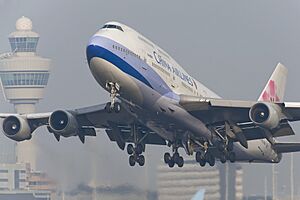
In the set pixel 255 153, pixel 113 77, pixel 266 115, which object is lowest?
pixel 255 153

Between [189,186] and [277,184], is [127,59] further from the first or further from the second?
[277,184]

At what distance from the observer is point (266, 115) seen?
61.0 metres

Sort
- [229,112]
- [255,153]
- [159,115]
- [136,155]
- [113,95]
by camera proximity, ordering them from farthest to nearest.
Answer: [255,153] → [136,155] → [229,112] → [159,115] → [113,95]

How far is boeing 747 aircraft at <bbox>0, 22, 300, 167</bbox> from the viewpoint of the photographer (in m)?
59.2

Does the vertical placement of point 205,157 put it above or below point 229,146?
below

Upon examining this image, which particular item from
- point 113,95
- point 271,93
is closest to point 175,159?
point 113,95

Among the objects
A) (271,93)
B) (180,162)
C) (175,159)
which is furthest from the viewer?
(271,93)

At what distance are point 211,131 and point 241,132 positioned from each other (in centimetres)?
151

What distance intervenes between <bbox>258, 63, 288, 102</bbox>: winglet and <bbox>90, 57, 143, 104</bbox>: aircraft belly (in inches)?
613

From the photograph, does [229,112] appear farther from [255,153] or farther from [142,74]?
[255,153]

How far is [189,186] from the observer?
3054 inches

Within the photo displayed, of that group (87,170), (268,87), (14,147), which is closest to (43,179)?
(87,170)

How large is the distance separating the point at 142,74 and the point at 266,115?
6393 mm

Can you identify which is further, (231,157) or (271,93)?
(271,93)
